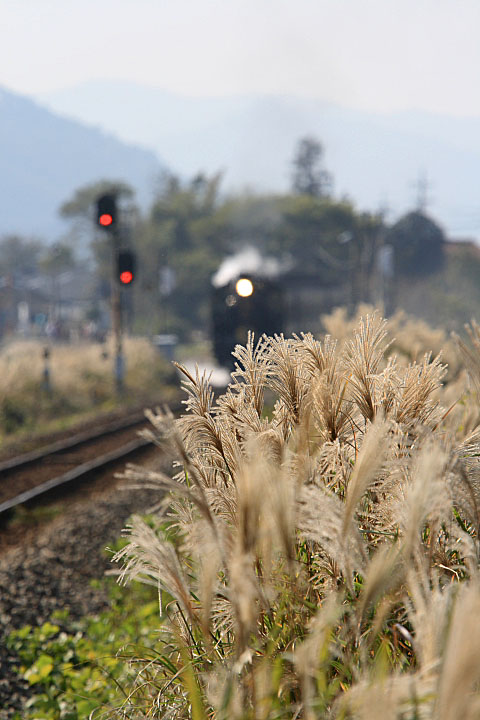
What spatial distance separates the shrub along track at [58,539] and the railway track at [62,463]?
16 mm

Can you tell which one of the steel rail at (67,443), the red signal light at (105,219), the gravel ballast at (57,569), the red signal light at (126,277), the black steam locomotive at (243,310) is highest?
the red signal light at (105,219)

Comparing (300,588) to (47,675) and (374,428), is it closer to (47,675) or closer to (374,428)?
(374,428)

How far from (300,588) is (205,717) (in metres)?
0.38

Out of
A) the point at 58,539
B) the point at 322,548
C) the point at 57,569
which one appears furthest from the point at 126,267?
the point at 322,548

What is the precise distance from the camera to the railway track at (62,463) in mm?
8789

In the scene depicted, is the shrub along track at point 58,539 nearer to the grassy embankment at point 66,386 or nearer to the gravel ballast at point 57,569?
the gravel ballast at point 57,569

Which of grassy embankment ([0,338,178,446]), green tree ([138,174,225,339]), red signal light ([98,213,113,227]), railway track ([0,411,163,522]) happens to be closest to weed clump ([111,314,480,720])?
railway track ([0,411,163,522])

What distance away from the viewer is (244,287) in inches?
645

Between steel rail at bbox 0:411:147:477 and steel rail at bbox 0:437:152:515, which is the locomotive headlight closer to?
steel rail at bbox 0:411:147:477

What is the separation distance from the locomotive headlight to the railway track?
411 cm

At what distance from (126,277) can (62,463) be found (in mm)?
5697

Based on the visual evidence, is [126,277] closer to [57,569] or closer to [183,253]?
[57,569]

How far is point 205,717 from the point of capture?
5.43ft

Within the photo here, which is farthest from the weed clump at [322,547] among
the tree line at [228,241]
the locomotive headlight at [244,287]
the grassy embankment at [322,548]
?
the tree line at [228,241]
